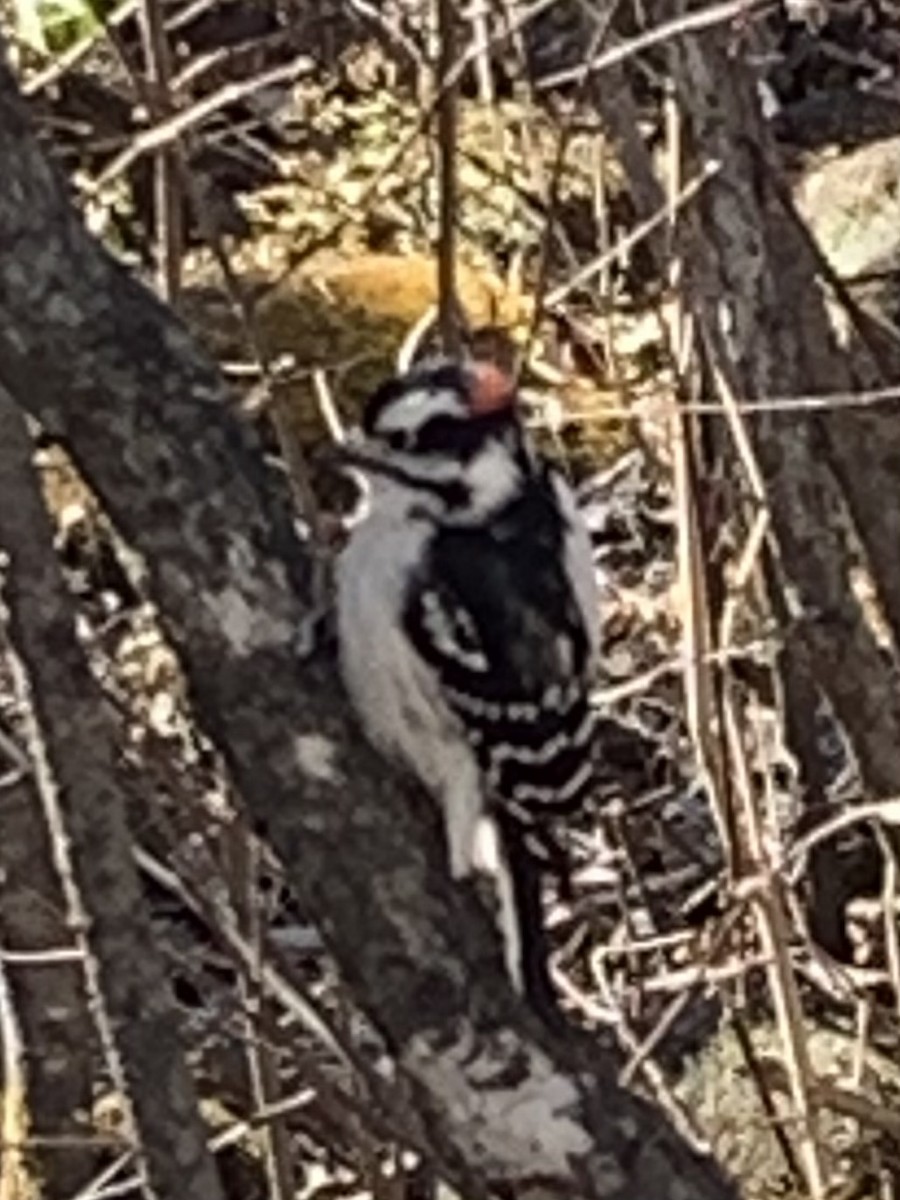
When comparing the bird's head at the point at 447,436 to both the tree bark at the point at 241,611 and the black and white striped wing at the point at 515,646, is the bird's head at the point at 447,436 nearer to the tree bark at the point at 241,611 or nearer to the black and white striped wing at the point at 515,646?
the black and white striped wing at the point at 515,646

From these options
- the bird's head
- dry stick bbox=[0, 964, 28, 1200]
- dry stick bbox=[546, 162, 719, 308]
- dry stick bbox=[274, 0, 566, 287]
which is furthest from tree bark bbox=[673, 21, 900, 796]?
dry stick bbox=[0, 964, 28, 1200]

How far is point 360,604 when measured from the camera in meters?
3.58

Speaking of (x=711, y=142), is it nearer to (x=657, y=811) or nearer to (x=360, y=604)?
(x=360, y=604)

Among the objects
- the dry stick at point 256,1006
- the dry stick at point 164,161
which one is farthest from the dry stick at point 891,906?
the dry stick at point 164,161

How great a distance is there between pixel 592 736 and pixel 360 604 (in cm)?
49

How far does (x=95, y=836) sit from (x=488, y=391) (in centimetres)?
63

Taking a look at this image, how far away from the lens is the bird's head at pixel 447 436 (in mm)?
3711

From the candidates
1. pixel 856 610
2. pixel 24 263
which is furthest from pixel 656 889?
pixel 24 263

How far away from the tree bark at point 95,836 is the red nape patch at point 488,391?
1.57 feet

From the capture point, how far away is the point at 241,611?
3295 mm

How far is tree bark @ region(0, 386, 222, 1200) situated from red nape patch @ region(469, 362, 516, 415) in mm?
477

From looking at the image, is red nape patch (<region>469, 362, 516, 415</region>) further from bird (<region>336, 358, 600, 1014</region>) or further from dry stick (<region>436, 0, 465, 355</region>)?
dry stick (<region>436, 0, 465, 355</region>)

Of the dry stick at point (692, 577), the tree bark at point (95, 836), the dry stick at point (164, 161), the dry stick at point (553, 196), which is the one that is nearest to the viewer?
the tree bark at point (95, 836)

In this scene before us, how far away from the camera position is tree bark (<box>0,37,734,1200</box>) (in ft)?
10.7
